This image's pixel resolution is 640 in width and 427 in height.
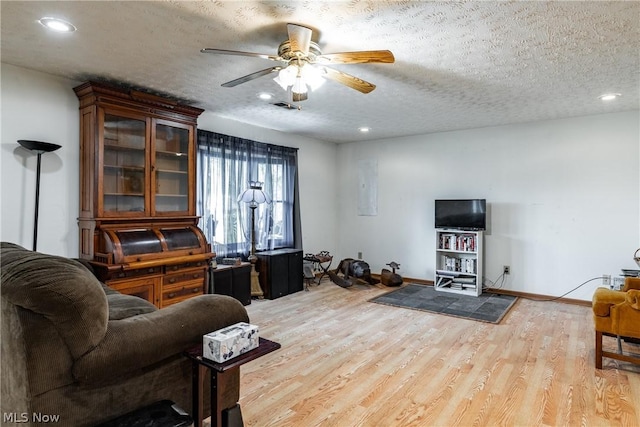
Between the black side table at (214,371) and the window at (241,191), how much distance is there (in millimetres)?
3029

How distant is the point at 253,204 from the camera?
198 inches

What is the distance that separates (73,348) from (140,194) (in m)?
2.50

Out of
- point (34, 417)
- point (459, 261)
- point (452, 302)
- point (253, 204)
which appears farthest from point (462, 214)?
point (34, 417)

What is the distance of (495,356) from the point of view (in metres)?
3.09

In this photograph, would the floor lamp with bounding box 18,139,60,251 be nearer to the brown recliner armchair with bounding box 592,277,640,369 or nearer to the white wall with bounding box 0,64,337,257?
the white wall with bounding box 0,64,337,257

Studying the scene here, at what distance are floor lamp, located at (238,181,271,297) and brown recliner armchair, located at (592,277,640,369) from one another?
3657mm

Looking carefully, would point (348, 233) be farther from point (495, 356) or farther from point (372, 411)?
point (372, 411)

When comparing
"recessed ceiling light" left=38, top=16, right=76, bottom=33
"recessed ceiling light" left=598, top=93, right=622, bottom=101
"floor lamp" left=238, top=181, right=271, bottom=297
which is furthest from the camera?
"floor lamp" left=238, top=181, right=271, bottom=297

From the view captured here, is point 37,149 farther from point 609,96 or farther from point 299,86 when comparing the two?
point 609,96

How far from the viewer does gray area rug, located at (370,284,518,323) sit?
4.25m

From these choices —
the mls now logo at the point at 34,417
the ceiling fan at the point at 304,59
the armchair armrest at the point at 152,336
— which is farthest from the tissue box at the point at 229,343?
the ceiling fan at the point at 304,59

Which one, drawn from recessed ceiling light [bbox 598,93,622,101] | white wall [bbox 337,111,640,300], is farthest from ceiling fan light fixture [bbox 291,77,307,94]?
white wall [bbox 337,111,640,300]

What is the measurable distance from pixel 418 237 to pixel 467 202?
3.50ft

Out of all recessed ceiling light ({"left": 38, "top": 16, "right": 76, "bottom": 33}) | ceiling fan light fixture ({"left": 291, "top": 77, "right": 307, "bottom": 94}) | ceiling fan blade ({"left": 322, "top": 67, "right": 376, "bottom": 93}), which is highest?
recessed ceiling light ({"left": 38, "top": 16, "right": 76, "bottom": 33})
